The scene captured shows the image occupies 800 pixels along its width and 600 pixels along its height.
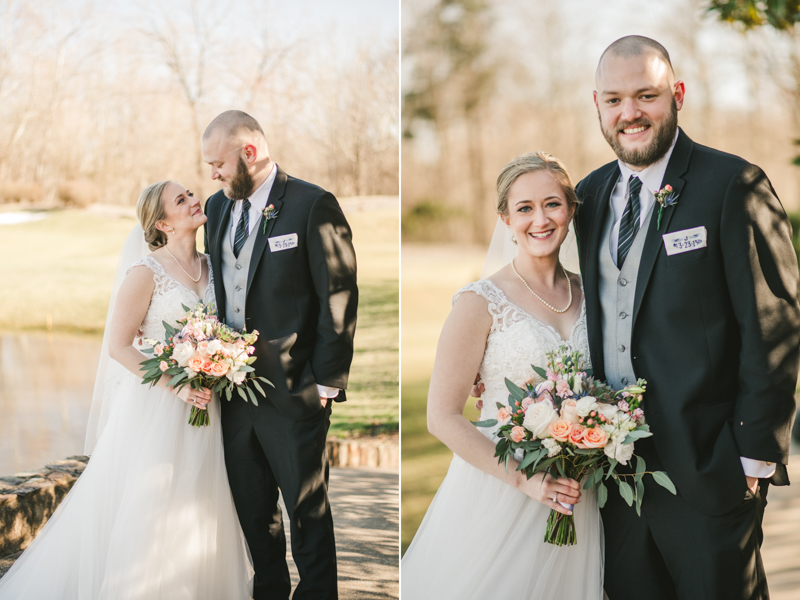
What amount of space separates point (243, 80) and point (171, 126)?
58.5 inches

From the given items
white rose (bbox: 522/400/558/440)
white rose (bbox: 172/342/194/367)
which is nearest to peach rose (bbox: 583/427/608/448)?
white rose (bbox: 522/400/558/440)

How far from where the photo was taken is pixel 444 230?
55.2 ft

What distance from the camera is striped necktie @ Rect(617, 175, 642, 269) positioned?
97.3 inches

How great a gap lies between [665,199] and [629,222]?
6.2 inches

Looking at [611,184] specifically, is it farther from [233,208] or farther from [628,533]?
[233,208]

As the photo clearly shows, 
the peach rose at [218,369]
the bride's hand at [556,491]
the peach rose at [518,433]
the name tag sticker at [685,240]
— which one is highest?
the name tag sticker at [685,240]

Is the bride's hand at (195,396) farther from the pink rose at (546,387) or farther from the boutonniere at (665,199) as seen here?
the boutonniere at (665,199)

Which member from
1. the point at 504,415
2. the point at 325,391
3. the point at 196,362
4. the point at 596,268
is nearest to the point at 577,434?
the point at 504,415

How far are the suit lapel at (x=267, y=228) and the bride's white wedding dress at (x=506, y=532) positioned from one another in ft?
3.67

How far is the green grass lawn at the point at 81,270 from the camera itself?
35.9 ft

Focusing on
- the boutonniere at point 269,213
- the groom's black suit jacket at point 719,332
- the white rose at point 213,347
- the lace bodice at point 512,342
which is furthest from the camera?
the boutonniere at point 269,213

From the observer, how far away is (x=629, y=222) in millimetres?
2496

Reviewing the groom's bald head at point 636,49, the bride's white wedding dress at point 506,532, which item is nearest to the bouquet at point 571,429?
the bride's white wedding dress at point 506,532

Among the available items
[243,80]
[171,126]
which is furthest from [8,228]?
[243,80]
